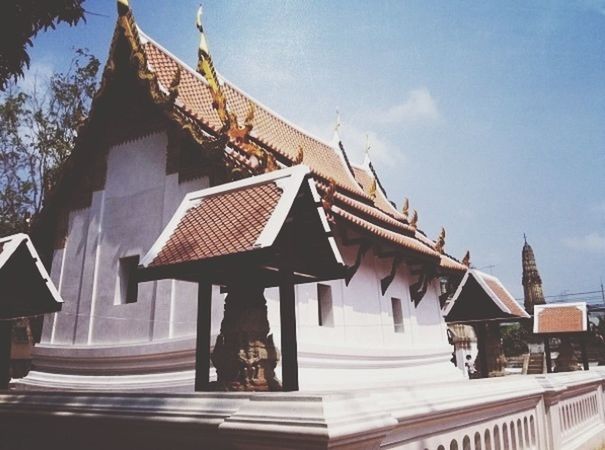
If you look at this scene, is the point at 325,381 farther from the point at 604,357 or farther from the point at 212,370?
the point at 604,357

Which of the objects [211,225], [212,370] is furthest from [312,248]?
[212,370]

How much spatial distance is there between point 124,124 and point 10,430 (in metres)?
7.19

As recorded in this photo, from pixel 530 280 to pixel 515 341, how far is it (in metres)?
12.3

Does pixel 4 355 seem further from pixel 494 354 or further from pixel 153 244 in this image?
pixel 494 354

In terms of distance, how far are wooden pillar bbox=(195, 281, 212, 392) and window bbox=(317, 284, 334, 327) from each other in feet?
18.0

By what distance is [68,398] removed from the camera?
10.3ft

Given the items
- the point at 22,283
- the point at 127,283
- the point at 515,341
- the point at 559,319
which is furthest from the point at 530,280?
the point at 22,283

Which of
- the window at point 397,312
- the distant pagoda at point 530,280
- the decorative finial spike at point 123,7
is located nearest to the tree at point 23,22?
the decorative finial spike at point 123,7

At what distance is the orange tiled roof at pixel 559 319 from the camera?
1440cm

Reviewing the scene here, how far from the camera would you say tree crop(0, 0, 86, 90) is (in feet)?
15.6

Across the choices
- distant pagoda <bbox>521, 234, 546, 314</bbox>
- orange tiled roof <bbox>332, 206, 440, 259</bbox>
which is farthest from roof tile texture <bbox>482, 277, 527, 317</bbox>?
distant pagoda <bbox>521, 234, 546, 314</bbox>

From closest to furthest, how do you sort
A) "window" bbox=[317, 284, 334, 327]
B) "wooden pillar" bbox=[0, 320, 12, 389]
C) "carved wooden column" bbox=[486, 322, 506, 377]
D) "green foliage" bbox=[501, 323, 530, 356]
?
"wooden pillar" bbox=[0, 320, 12, 389], "carved wooden column" bbox=[486, 322, 506, 377], "window" bbox=[317, 284, 334, 327], "green foliage" bbox=[501, 323, 530, 356]

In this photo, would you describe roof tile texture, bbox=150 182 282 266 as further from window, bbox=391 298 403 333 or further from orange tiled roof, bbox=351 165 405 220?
orange tiled roof, bbox=351 165 405 220

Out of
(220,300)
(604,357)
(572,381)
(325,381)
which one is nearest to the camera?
(572,381)
